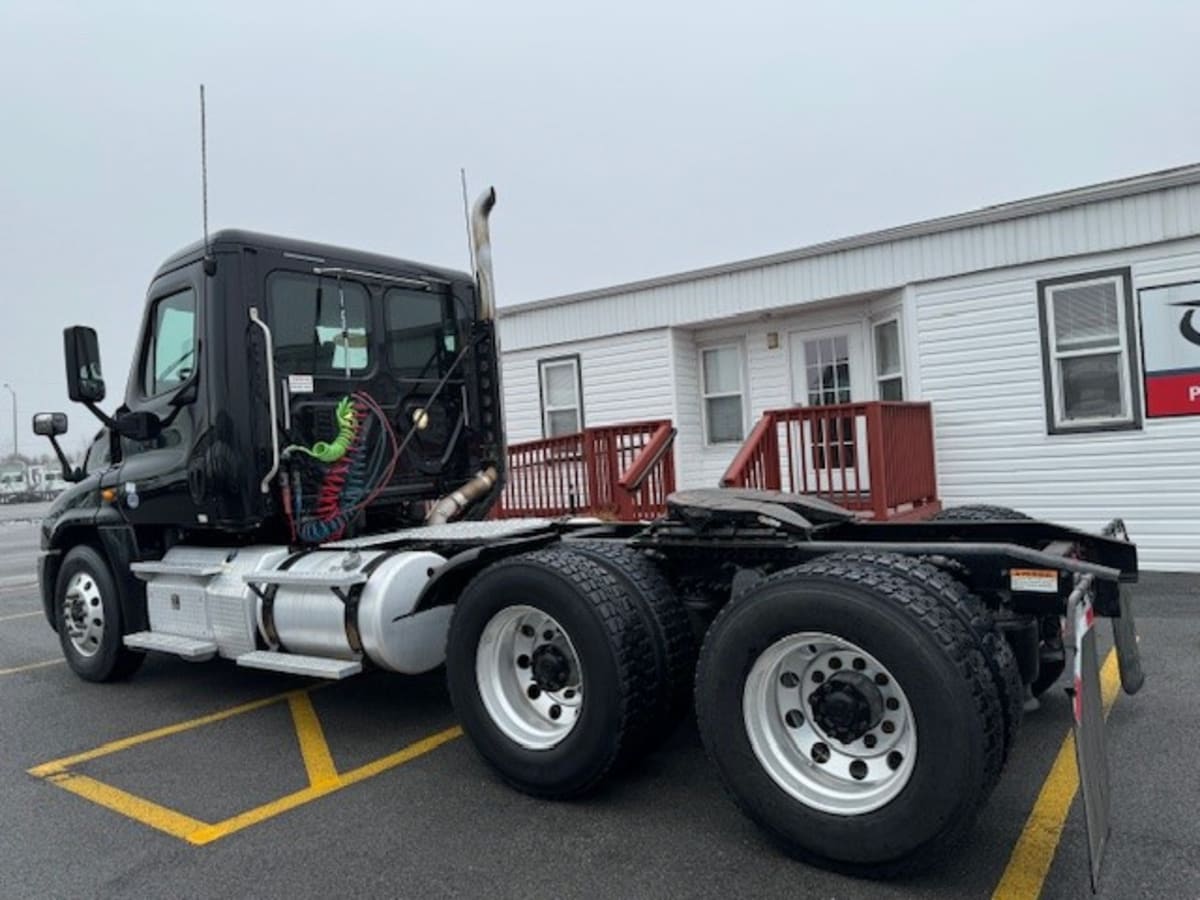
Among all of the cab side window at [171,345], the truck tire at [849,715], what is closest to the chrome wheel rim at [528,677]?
the truck tire at [849,715]

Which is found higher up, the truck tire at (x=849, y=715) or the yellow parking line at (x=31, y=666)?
the truck tire at (x=849, y=715)

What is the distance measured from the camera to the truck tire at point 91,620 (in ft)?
20.6

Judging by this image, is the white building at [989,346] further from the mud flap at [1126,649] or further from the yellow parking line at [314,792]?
the yellow parking line at [314,792]

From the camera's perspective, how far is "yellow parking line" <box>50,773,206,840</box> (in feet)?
12.8

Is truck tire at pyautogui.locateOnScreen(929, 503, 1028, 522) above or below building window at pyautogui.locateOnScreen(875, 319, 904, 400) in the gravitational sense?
below

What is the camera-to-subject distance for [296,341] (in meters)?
5.70

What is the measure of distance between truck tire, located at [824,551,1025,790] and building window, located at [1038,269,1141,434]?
707 cm

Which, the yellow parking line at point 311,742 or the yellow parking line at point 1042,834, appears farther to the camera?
the yellow parking line at point 311,742

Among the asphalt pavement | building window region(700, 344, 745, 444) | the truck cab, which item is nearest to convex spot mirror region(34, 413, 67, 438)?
the truck cab

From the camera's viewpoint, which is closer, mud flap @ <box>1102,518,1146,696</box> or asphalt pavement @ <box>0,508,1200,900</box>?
asphalt pavement @ <box>0,508,1200,900</box>

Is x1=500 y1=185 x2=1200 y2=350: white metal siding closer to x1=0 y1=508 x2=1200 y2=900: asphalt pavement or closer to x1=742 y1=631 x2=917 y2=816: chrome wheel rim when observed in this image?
x1=0 y1=508 x2=1200 y2=900: asphalt pavement

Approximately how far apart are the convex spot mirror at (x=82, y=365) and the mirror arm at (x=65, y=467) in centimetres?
83

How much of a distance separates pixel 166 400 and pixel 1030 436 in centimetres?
831

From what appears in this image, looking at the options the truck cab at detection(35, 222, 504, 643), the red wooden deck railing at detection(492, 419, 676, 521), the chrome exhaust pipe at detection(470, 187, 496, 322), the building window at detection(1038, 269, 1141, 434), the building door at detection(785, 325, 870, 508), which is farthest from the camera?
the building door at detection(785, 325, 870, 508)
